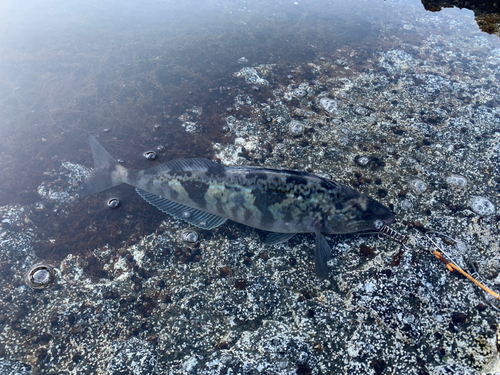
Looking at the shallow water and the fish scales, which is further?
the fish scales

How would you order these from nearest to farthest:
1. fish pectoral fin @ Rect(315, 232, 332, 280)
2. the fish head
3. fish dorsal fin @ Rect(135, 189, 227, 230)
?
fish pectoral fin @ Rect(315, 232, 332, 280)
the fish head
fish dorsal fin @ Rect(135, 189, 227, 230)

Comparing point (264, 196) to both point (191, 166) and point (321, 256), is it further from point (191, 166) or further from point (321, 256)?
point (191, 166)

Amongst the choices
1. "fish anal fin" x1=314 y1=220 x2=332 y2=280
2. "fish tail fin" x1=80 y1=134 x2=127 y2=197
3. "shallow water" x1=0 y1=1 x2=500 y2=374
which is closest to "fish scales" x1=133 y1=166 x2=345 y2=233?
"fish anal fin" x1=314 y1=220 x2=332 y2=280

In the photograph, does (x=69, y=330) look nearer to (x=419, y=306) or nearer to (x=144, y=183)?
(x=144, y=183)

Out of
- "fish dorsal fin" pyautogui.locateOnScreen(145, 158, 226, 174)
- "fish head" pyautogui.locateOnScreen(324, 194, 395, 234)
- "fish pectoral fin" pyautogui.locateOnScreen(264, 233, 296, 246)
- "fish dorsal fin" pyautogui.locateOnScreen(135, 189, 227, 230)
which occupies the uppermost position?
"fish dorsal fin" pyautogui.locateOnScreen(145, 158, 226, 174)

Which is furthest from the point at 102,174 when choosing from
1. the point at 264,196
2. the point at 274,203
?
the point at 274,203

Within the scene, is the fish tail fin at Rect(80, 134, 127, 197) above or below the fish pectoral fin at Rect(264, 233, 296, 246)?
above

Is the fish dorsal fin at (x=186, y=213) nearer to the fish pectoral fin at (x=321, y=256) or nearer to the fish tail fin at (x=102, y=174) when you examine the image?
the fish tail fin at (x=102, y=174)

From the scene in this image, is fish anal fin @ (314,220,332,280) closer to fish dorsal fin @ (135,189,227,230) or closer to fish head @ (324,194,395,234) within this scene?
fish head @ (324,194,395,234)
